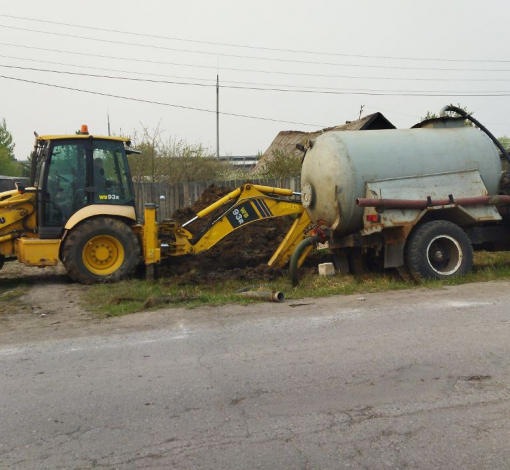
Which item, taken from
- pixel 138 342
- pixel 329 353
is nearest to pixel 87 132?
pixel 138 342

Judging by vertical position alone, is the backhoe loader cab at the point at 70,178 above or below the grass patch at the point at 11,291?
above

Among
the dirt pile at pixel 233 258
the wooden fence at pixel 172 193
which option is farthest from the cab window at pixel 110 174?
the wooden fence at pixel 172 193

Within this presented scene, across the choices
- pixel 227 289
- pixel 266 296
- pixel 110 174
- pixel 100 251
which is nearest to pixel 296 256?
pixel 227 289

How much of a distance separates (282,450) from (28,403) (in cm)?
215

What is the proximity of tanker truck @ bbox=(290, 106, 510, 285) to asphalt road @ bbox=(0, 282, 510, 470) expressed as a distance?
2.56m

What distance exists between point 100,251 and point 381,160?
532 centimetres

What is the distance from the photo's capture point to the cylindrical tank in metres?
10.1

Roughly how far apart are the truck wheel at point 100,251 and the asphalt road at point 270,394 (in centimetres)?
440

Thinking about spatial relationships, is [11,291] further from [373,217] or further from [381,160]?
[381,160]

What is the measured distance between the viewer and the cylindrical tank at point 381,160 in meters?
10.1

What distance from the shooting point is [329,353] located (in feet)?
19.4

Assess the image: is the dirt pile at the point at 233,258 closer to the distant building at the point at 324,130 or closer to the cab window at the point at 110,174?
the cab window at the point at 110,174

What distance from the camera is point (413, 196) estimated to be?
10000mm

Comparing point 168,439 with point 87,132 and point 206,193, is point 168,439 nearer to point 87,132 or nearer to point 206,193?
point 87,132
